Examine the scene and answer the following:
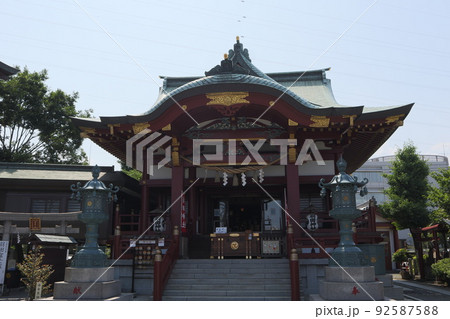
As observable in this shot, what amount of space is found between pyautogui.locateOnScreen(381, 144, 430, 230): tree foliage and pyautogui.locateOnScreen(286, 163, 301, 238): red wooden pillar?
1112 cm

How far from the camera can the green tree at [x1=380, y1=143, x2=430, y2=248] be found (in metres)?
21.5

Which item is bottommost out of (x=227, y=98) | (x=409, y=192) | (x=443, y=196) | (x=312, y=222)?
(x=312, y=222)

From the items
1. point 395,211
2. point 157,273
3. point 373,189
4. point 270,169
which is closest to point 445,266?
point 395,211

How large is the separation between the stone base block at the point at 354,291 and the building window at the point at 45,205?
1419cm

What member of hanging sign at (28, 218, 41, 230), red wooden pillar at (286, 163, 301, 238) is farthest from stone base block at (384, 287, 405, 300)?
hanging sign at (28, 218, 41, 230)

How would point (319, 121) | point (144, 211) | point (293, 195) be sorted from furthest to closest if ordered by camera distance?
point (144, 211) < point (293, 195) < point (319, 121)

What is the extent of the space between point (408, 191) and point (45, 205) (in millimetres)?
19822

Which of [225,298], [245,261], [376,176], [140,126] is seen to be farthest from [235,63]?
[376,176]

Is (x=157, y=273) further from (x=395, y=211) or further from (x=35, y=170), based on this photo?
(x=395, y=211)

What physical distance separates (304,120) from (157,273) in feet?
22.7

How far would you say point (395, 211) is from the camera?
21.9 metres

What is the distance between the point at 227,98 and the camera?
13227 mm

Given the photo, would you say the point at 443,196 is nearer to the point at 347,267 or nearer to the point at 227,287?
the point at 347,267

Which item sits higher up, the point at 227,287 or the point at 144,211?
the point at 144,211
